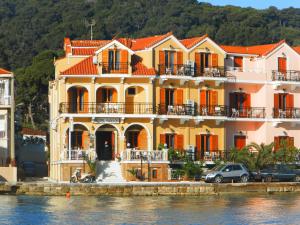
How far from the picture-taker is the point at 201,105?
2761 inches

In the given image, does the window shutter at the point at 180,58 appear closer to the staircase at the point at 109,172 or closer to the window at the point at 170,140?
the window at the point at 170,140

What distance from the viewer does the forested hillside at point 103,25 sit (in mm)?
109188

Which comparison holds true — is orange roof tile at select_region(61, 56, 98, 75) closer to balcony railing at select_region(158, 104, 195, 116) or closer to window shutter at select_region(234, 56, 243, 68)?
balcony railing at select_region(158, 104, 195, 116)

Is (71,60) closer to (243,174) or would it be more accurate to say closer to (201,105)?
(201,105)

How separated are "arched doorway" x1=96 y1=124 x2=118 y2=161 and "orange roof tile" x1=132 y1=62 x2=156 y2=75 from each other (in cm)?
460

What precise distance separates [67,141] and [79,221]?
2169 centimetres

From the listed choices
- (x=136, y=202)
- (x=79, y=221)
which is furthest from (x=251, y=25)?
(x=79, y=221)

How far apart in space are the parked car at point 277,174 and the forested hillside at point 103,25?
39485 mm

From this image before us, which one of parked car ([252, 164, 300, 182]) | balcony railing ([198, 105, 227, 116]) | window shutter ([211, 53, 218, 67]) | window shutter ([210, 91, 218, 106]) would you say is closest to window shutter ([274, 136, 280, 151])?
balcony railing ([198, 105, 227, 116])

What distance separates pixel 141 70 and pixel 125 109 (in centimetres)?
315

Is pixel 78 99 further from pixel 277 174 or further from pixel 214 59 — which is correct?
pixel 277 174

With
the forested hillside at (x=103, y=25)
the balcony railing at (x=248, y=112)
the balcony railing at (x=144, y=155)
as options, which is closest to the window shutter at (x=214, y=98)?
the balcony railing at (x=248, y=112)

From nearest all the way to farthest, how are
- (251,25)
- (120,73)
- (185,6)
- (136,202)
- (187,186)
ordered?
(136,202)
(187,186)
(120,73)
(251,25)
(185,6)

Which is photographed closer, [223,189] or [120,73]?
[223,189]
